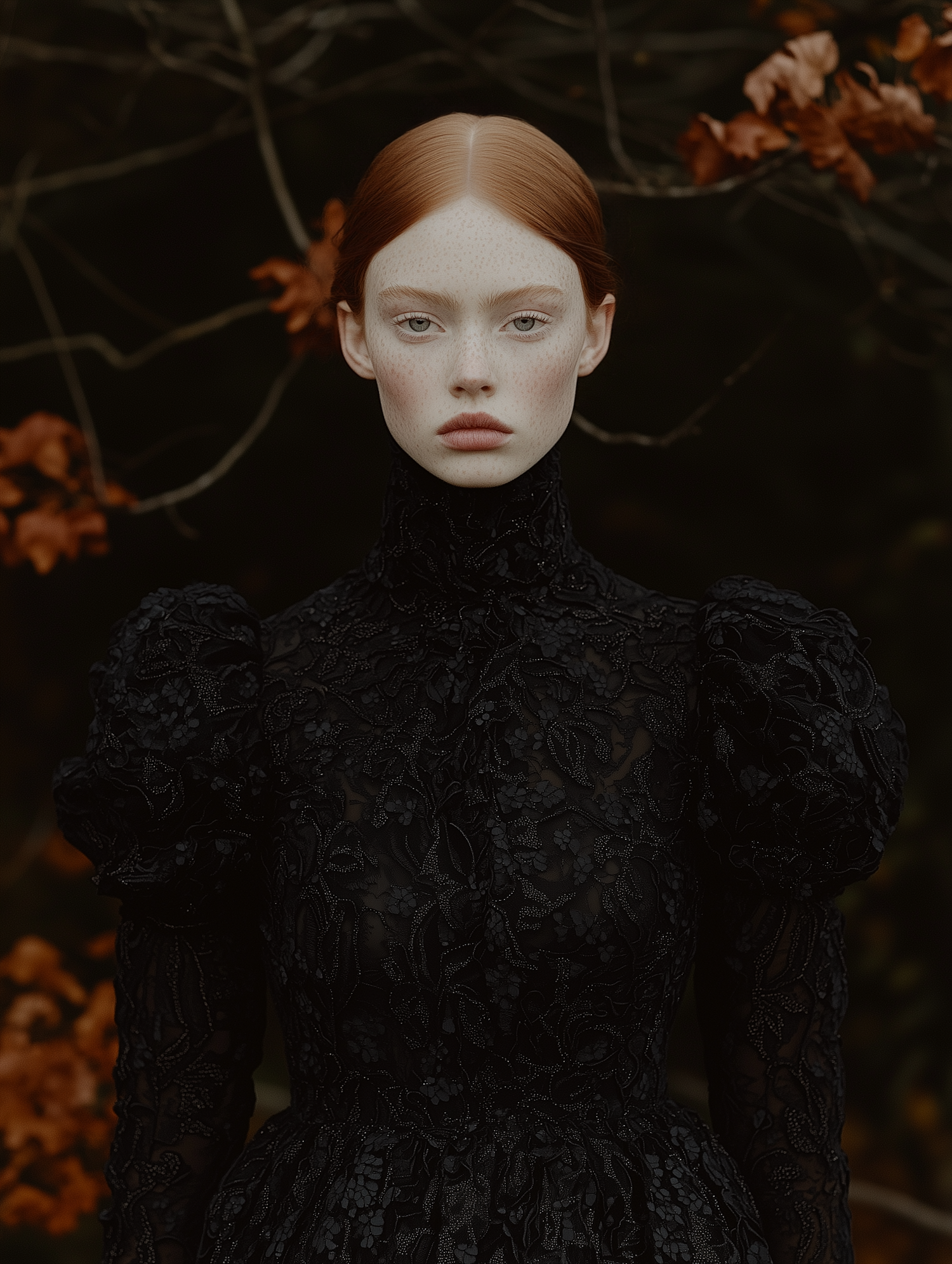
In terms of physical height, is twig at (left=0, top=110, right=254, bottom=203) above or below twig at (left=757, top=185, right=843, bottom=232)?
above

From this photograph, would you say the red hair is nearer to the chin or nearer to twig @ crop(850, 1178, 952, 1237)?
the chin

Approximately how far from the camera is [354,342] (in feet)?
4.14

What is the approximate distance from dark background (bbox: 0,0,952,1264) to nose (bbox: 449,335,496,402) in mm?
985

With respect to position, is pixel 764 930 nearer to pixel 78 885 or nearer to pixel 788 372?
pixel 788 372

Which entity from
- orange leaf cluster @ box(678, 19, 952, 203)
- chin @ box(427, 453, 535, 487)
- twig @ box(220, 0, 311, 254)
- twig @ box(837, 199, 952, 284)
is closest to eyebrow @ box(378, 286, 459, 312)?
chin @ box(427, 453, 535, 487)

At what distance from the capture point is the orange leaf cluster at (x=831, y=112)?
1.70m

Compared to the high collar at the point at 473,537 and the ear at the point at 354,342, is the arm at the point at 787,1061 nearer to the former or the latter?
the high collar at the point at 473,537

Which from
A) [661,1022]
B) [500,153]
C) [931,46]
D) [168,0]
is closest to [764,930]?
[661,1022]

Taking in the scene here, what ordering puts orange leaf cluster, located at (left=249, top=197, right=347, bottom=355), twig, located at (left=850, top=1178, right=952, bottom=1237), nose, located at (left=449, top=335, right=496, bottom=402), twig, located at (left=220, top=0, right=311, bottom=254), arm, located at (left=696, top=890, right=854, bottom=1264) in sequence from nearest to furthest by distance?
nose, located at (left=449, top=335, right=496, bottom=402) → arm, located at (left=696, top=890, right=854, bottom=1264) → orange leaf cluster, located at (left=249, top=197, right=347, bottom=355) → twig, located at (left=220, top=0, right=311, bottom=254) → twig, located at (left=850, top=1178, right=952, bottom=1237)

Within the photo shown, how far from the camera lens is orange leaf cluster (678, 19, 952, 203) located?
170 cm

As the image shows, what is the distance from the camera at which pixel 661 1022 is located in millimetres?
1210

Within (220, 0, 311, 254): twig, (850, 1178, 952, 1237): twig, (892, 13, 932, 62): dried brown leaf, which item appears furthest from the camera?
(850, 1178, 952, 1237): twig

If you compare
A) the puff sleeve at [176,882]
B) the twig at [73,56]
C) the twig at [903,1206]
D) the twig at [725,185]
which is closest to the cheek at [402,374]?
the puff sleeve at [176,882]

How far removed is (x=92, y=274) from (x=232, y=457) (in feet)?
1.28
